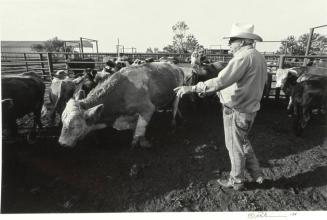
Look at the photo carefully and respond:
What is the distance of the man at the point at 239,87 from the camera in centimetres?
302

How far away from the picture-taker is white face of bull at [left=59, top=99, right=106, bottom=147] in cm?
420

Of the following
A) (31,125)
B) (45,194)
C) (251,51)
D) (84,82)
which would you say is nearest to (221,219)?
(251,51)

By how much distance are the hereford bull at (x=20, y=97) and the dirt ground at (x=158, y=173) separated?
1.41 ft

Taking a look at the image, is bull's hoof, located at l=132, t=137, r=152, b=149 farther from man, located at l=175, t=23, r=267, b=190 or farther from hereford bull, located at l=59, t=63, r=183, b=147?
man, located at l=175, t=23, r=267, b=190

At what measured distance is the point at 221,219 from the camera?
3.34 m

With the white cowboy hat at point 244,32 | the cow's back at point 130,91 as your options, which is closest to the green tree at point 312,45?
the cow's back at point 130,91

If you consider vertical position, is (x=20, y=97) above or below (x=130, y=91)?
below

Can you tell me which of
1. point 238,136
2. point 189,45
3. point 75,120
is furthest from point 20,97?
point 189,45

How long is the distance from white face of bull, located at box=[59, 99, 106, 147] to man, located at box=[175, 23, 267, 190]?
170cm

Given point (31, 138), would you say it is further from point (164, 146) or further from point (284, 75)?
point (284, 75)

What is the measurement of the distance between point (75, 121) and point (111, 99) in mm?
792

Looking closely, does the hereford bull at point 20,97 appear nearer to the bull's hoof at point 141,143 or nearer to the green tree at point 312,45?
the bull's hoof at point 141,143

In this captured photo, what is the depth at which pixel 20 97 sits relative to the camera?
5.25 meters

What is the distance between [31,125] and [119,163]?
9.71 ft
